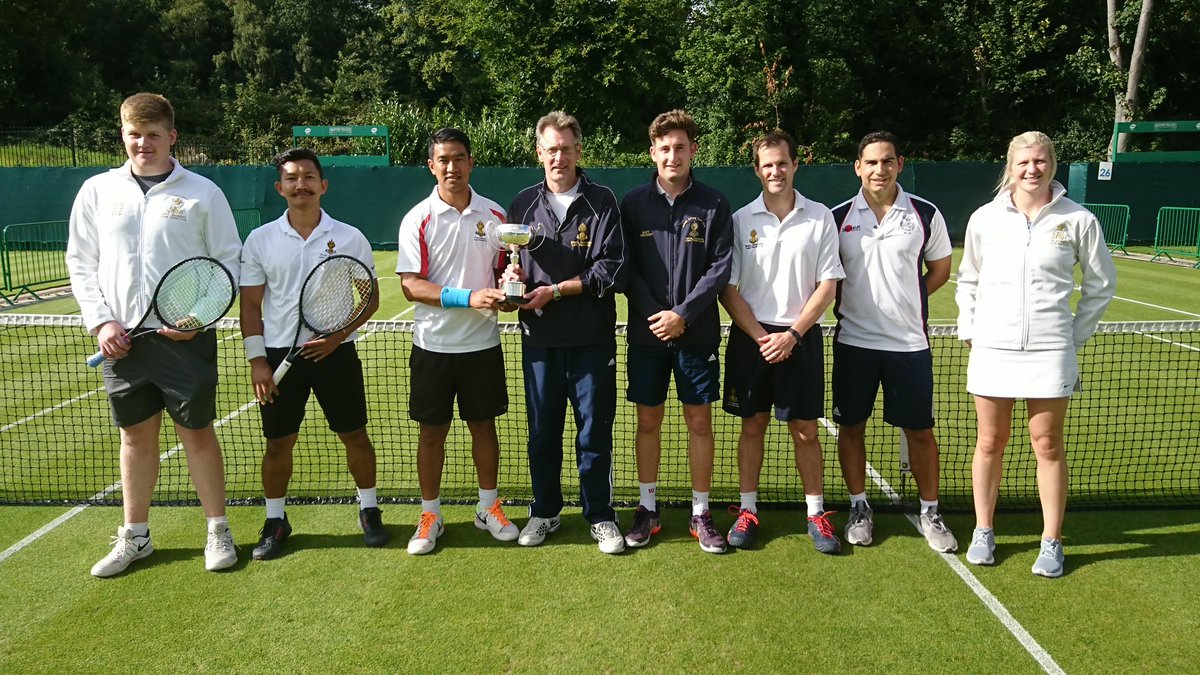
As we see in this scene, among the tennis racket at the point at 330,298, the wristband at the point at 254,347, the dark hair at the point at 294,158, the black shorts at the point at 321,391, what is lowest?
the black shorts at the point at 321,391

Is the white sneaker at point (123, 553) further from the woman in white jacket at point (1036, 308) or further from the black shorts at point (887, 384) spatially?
the woman in white jacket at point (1036, 308)

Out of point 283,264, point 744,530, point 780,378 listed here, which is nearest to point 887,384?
point 780,378

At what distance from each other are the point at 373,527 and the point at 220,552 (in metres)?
0.77

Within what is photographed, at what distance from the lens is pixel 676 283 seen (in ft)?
14.1

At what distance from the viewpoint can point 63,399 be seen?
7602 mm

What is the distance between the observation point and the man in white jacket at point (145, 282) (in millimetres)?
3977

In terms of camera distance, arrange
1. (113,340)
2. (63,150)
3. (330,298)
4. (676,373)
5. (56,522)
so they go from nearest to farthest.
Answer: (113,340) < (330,298) < (676,373) < (56,522) < (63,150)

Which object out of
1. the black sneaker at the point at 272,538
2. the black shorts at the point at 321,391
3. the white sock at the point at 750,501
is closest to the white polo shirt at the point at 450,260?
the black shorts at the point at 321,391

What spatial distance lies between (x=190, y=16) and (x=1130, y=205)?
178 ft

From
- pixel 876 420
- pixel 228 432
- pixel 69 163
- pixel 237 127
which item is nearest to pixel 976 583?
pixel 876 420

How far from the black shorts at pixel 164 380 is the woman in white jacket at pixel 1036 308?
148 inches

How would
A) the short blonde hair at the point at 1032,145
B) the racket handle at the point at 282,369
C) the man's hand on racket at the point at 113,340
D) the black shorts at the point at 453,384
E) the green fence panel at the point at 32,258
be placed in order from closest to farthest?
the man's hand on racket at the point at 113,340 → the short blonde hair at the point at 1032,145 → the racket handle at the point at 282,369 → the black shorts at the point at 453,384 → the green fence panel at the point at 32,258

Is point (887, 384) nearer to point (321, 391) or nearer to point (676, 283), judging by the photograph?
point (676, 283)

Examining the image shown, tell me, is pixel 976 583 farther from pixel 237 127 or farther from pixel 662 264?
pixel 237 127
